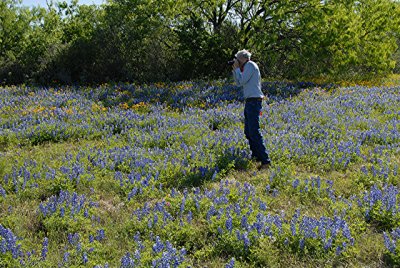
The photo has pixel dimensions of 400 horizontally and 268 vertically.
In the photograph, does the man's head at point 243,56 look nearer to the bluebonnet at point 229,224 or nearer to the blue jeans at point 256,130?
the blue jeans at point 256,130

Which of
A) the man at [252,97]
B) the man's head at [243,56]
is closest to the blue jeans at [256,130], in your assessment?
the man at [252,97]

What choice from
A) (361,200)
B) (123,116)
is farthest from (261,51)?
(361,200)

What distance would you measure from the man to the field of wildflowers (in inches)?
12.0

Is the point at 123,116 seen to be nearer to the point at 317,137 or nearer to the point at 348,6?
the point at 317,137

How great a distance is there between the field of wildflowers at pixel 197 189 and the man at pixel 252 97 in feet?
1.00

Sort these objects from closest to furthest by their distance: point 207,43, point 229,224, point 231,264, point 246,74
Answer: point 231,264, point 229,224, point 246,74, point 207,43

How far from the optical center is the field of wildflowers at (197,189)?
4.19m

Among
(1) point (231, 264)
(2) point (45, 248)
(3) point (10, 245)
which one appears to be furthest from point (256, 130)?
(3) point (10, 245)

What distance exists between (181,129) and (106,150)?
6.45ft

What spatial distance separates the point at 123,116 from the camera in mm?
10023

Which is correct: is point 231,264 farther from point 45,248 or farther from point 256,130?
point 256,130

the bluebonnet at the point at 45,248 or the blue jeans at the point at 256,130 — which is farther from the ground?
the blue jeans at the point at 256,130

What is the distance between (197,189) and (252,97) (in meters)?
1.88

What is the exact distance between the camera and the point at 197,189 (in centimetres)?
585
